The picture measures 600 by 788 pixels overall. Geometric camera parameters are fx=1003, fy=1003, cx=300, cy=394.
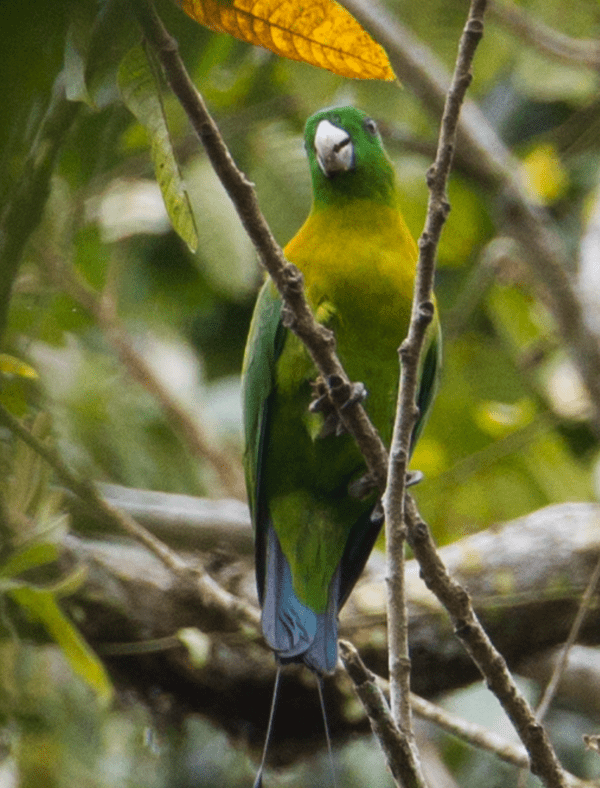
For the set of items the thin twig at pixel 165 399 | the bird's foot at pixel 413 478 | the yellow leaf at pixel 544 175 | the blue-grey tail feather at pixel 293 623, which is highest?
the yellow leaf at pixel 544 175

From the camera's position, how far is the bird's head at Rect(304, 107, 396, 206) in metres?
2.76

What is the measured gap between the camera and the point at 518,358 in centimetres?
461

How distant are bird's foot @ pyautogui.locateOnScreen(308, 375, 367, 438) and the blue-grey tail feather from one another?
0.36m

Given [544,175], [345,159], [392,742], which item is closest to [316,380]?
[345,159]

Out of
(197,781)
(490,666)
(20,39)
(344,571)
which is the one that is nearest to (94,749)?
(197,781)

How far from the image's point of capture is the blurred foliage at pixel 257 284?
3.78m

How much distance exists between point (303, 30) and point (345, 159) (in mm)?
1573

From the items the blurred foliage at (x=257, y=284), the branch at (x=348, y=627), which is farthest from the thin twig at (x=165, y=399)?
the branch at (x=348, y=627)

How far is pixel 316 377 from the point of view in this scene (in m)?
2.53

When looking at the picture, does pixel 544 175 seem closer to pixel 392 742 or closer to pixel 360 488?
pixel 360 488

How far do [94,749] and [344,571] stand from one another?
1.01m

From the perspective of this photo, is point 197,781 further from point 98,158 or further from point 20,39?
point 20,39

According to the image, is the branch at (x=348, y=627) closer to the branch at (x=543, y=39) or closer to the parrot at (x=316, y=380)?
the parrot at (x=316, y=380)

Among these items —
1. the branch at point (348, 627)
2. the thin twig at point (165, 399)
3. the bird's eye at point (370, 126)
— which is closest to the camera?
the bird's eye at point (370, 126)
